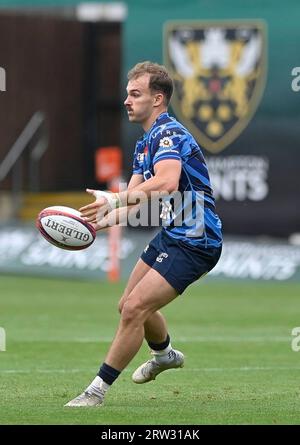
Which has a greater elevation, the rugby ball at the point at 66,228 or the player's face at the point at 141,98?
the player's face at the point at 141,98

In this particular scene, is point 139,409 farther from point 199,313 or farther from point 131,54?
point 131,54

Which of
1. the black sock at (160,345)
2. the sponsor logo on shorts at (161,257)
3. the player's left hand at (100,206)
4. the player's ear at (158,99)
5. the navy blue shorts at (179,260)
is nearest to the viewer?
the player's left hand at (100,206)

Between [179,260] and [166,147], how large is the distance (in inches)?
33.5

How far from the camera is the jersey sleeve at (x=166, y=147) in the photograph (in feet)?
30.9

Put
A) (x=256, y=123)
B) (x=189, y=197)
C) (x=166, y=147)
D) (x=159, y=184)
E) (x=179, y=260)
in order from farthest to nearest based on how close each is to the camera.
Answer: (x=256, y=123) → (x=189, y=197) → (x=179, y=260) → (x=166, y=147) → (x=159, y=184)

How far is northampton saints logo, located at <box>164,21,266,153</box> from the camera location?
2305cm

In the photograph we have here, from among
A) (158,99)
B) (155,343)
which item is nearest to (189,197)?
(158,99)

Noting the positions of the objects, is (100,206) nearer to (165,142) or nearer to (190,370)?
(165,142)

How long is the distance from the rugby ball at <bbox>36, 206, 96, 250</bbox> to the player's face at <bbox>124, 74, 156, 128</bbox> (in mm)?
922

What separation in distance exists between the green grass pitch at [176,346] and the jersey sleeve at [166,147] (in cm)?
184

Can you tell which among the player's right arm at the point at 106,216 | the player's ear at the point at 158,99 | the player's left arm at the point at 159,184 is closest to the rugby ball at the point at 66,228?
the player's right arm at the point at 106,216

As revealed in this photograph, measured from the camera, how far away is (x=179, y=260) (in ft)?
31.6

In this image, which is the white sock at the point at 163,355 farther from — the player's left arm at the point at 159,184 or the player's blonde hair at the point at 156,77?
the player's blonde hair at the point at 156,77
